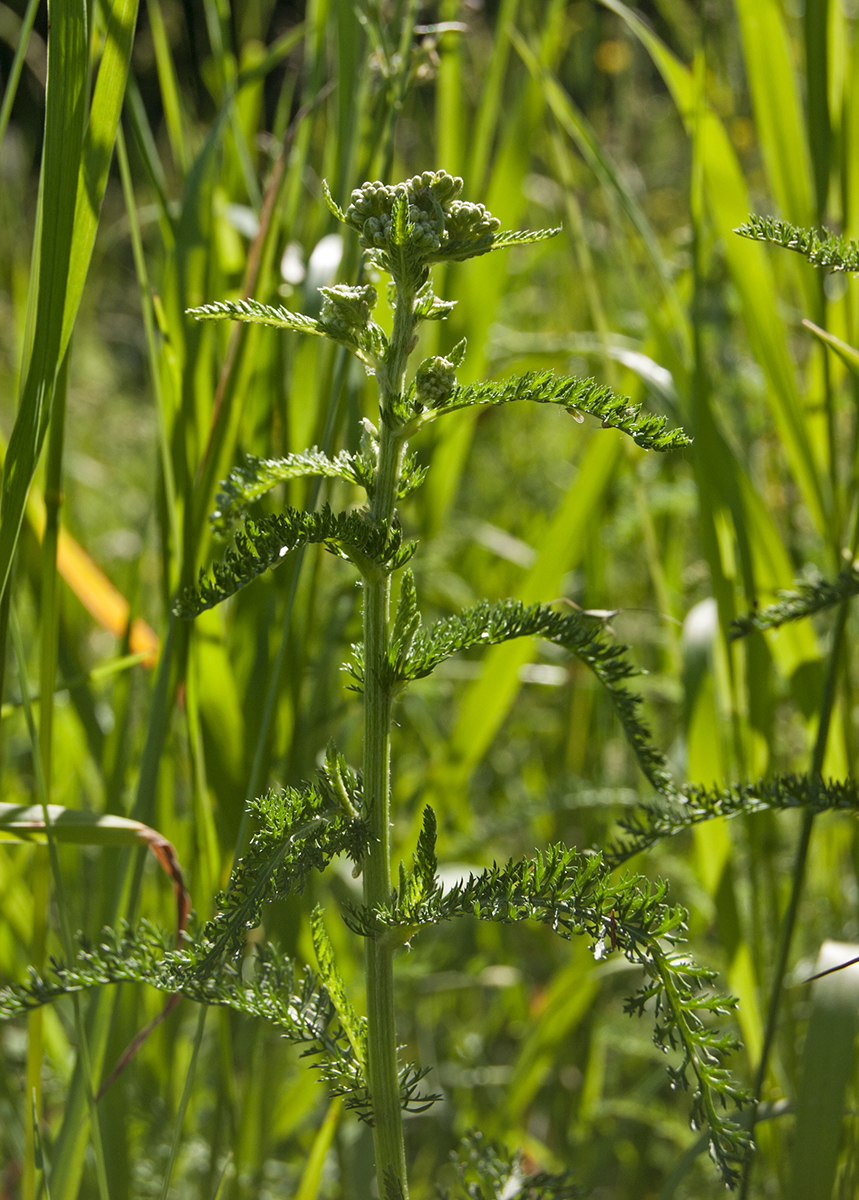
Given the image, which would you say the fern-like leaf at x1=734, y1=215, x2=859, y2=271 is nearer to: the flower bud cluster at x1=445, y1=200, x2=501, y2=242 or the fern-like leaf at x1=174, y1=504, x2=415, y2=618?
the flower bud cluster at x1=445, y1=200, x2=501, y2=242

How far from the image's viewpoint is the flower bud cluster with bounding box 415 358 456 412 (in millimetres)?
401

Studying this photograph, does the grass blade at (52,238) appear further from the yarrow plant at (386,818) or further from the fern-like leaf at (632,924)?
the fern-like leaf at (632,924)

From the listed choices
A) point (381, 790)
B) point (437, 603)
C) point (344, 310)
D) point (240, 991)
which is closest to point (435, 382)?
point (344, 310)

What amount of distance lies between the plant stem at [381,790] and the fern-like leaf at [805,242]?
17 cm

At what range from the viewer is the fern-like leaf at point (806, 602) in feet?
1.74

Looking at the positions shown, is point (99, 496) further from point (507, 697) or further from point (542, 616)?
point (542, 616)

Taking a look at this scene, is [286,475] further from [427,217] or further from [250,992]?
[250,992]

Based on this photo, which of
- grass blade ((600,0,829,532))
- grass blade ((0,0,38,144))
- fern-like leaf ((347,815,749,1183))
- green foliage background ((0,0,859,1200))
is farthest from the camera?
grass blade ((600,0,829,532))

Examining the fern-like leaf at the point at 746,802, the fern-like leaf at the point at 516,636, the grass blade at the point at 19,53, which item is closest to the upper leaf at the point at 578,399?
the fern-like leaf at the point at 516,636

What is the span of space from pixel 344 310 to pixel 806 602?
0.32 meters

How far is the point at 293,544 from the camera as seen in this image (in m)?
0.40

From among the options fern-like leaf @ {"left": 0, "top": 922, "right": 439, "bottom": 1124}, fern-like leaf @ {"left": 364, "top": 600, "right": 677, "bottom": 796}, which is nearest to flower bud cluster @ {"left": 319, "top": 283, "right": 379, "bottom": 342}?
fern-like leaf @ {"left": 364, "top": 600, "right": 677, "bottom": 796}

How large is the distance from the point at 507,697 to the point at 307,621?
211 mm

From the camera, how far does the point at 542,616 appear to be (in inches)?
18.0
